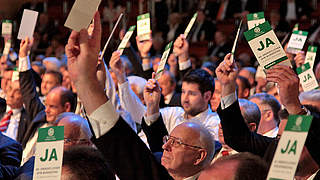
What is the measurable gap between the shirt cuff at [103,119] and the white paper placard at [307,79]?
2382 millimetres

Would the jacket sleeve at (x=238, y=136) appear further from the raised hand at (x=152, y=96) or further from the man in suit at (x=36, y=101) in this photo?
the man in suit at (x=36, y=101)

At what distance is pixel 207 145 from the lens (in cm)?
262

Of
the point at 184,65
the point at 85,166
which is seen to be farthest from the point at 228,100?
the point at 184,65

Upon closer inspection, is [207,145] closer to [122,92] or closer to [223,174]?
[223,174]

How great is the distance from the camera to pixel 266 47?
2395 millimetres

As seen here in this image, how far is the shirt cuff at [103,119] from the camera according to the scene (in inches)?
63.7

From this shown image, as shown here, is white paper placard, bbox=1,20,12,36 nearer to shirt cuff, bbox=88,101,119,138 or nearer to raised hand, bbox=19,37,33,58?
raised hand, bbox=19,37,33,58

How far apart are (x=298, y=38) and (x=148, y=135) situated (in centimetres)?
174

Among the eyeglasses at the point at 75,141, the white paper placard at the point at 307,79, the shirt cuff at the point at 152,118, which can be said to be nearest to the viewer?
the eyeglasses at the point at 75,141

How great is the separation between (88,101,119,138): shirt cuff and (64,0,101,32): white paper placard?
0.76 feet

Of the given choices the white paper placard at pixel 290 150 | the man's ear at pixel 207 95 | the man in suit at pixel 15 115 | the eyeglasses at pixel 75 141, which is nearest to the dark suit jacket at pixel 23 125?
the man in suit at pixel 15 115

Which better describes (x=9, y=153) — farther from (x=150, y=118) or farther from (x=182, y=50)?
(x=182, y=50)

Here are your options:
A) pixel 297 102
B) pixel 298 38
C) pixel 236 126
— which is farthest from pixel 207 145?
pixel 298 38

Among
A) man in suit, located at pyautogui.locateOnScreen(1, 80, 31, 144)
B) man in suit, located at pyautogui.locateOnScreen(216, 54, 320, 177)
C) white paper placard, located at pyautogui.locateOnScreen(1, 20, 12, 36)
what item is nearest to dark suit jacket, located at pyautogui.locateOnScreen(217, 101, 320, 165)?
man in suit, located at pyautogui.locateOnScreen(216, 54, 320, 177)
